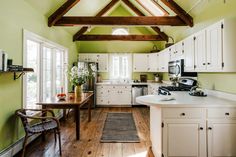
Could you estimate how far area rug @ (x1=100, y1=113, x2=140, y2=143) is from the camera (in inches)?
135

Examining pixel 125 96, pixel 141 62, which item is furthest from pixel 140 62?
pixel 125 96

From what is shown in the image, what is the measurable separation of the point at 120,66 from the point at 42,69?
3.80 meters

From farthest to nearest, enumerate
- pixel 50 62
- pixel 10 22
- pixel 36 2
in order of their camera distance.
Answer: pixel 50 62 → pixel 36 2 → pixel 10 22

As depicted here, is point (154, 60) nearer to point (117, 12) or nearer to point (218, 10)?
point (117, 12)

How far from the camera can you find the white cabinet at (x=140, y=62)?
6.94m

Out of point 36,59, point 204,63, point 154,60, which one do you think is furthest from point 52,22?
point 154,60

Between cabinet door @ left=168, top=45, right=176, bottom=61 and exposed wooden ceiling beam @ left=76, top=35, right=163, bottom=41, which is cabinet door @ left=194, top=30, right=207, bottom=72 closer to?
cabinet door @ left=168, top=45, right=176, bottom=61

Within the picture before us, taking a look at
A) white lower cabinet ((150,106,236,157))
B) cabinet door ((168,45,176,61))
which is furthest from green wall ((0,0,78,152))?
cabinet door ((168,45,176,61))

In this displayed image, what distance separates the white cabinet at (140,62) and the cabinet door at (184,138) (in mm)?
4739

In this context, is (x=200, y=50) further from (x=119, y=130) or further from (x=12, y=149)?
(x=12, y=149)

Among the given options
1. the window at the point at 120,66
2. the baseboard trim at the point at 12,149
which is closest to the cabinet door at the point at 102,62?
the window at the point at 120,66

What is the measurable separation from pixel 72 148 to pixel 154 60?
467 centimetres

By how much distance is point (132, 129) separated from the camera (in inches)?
159

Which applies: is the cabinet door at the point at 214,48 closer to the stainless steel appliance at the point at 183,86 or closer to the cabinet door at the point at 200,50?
the cabinet door at the point at 200,50
